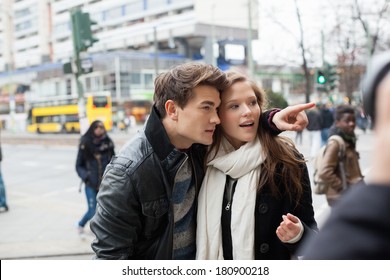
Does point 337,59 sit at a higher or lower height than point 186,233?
higher

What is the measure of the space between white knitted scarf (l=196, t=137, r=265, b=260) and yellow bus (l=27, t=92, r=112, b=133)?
28.0m

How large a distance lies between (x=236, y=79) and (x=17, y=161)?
1656 centimetres

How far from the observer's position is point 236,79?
165 centimetres

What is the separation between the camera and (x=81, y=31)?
7227mm

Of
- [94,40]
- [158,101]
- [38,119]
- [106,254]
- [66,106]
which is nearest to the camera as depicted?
[106,254]

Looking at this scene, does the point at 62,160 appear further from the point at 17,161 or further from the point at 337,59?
the point at 337,59

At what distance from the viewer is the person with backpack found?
12.6 ft

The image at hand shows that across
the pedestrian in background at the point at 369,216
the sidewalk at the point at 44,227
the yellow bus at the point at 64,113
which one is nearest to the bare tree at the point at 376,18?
the sidewalk at the point at 44,227

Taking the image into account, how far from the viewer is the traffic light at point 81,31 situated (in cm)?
720

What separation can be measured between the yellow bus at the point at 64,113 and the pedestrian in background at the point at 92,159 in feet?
77.9

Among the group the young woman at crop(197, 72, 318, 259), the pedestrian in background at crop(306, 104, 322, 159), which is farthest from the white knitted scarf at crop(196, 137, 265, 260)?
the pedestrian in background at crop(306, 104, 322, 159)

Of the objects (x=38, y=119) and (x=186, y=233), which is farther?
(x=38, y=119)

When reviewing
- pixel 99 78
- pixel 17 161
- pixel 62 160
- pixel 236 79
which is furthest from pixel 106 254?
pixel 99 78

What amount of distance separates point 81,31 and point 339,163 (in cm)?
489
